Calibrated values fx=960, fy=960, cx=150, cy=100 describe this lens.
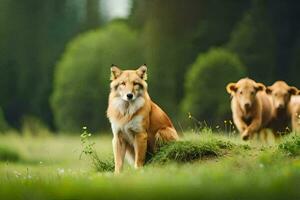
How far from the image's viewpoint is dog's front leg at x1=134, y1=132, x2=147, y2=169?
678cm

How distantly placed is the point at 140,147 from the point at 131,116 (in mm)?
233

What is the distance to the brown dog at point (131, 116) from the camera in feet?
21.9

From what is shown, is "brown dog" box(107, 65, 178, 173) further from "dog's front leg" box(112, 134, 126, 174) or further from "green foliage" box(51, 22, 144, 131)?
"green foliage" box(51, 22, 144, 131)

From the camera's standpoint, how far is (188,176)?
18.4 ft

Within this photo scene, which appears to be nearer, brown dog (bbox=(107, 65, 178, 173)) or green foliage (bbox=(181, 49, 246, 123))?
brown dog (bbox=(107, 65, 178, 173))

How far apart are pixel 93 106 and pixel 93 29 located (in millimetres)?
707

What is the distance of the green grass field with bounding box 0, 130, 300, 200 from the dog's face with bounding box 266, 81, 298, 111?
1.75m

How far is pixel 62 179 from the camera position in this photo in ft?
18.8

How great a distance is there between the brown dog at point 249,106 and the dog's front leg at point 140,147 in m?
1.78

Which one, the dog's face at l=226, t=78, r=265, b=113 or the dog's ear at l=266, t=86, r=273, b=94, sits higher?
the dog's ear at l=266, t=86, r=273, b=94

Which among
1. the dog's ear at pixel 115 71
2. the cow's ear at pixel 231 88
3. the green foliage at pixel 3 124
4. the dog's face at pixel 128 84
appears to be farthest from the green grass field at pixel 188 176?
the cow's ear at pixel 231 88

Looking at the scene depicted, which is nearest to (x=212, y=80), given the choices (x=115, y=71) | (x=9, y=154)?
(x=9, y=154)

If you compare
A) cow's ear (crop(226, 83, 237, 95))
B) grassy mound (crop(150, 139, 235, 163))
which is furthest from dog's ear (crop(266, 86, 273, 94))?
grassy mound (crop(150, 139, 235, 163))

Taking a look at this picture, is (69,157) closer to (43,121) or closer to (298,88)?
(43,121)
